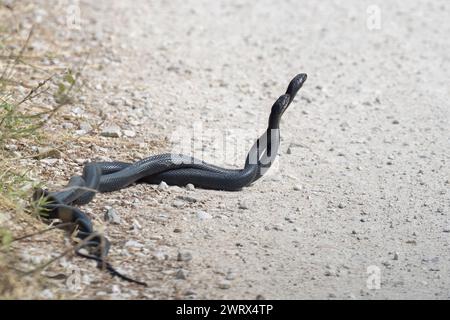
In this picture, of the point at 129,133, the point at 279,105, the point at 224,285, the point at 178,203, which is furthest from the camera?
the point at 129,133

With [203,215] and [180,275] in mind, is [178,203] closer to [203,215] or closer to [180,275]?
[203,215]

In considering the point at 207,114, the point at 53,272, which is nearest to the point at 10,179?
the point at 53,272

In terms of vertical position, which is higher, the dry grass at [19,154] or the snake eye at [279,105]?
the snake eye at [279,105]

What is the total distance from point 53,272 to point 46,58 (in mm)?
3728

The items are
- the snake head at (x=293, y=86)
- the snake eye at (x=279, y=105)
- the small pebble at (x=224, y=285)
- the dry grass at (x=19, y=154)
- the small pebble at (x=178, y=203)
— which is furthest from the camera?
the snake head at (x=293, y=86)

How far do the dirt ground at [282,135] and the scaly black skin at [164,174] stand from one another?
9 cm

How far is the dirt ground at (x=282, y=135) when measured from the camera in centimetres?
471

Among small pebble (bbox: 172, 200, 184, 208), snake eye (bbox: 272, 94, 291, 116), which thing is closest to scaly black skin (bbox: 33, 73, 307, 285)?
snake eye (bbox: 272, 94, 291, 116)

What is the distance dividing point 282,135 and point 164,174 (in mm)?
1421

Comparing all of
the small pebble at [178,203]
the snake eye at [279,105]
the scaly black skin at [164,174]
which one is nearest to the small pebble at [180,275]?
the scaly black skin at [164,174]

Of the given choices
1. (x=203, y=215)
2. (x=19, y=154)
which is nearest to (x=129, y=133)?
(x=19, y=154)

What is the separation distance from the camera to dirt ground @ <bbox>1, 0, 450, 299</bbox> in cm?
471

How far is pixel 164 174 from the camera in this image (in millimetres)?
5801

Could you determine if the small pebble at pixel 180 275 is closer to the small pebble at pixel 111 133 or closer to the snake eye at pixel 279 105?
the snake eye at pixel 279 105
